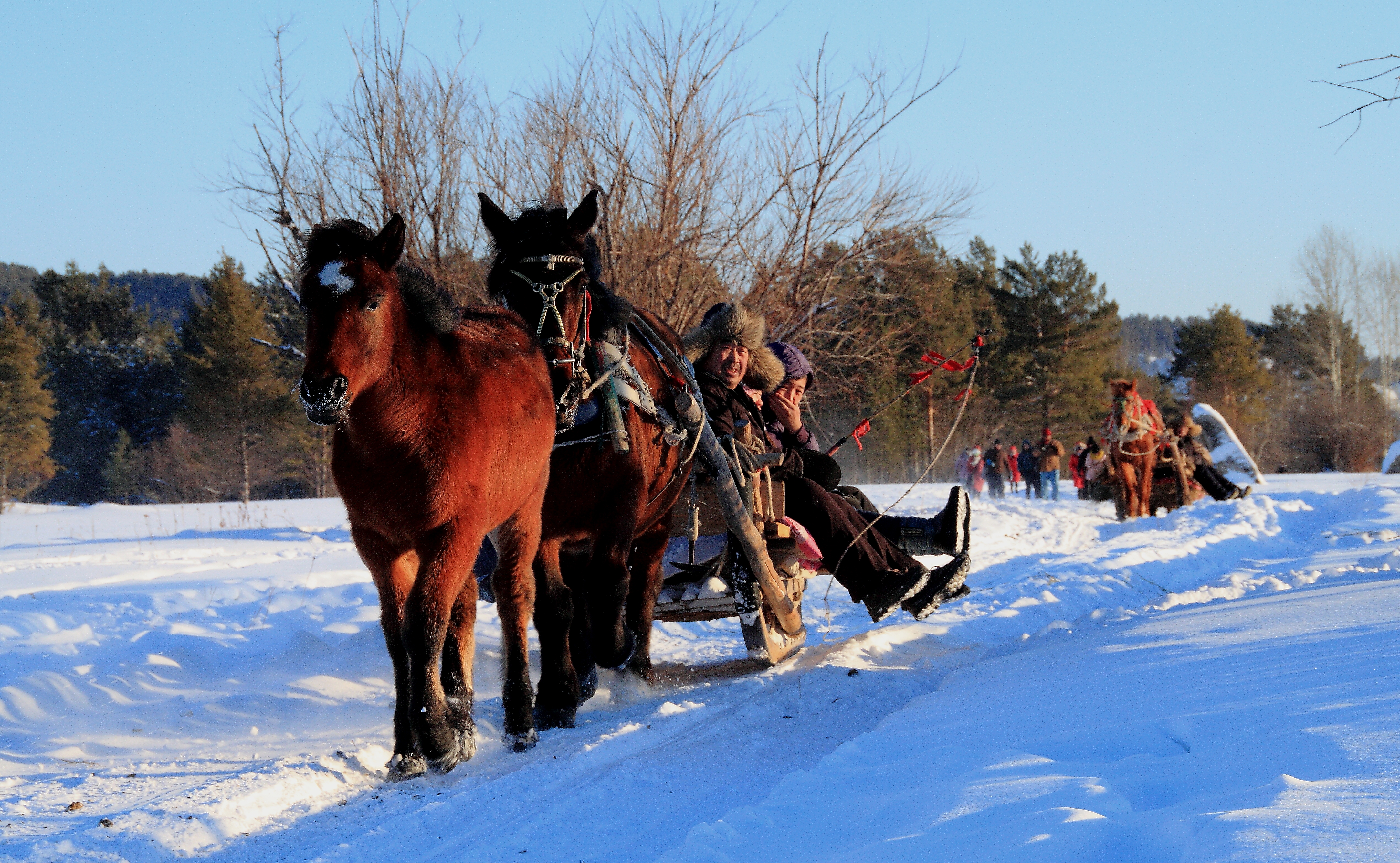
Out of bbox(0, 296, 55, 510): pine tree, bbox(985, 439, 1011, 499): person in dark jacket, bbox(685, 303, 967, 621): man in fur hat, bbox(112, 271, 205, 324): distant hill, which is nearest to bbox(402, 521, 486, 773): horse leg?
bbox(685, 303, 967, 621): man in fur hat

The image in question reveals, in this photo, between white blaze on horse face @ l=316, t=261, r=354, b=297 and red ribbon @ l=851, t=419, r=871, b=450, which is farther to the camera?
red ribbon @ l=851, t=419, r=871, b=450

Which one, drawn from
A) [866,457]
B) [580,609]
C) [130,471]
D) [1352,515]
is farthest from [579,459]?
[130,471]

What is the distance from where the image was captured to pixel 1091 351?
43.2 m

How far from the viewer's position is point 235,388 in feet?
121

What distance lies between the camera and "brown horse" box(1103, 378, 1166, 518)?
1537cm

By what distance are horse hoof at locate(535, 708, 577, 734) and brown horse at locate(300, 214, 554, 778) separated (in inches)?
14.2

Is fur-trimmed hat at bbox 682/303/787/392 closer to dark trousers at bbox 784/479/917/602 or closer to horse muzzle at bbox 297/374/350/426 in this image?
dark trousers at bbox 784/479/917/602

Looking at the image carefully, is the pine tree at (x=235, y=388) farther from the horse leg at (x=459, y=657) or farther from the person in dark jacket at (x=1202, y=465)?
the horse leg at (x=459, y=657)

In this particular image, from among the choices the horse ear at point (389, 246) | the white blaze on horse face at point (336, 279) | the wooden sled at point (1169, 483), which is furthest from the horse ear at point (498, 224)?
the wooden sled at point (1169, 483)

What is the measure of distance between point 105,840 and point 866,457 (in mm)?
37948

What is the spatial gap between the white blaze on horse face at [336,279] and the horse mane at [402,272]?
0.11 ft

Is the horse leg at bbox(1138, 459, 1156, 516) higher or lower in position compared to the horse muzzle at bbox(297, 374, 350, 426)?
lower

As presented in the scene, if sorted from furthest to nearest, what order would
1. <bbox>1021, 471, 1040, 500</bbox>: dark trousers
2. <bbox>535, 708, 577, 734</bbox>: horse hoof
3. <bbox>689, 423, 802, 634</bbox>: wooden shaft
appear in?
<bbox>1021, 471, 1040, 500</bbox>: dark trousers, <bbox>689, 423, 802, 634</bbox>: wooden shaft, <bbox>535, 708, 577, 734</bbox>: horse hoof

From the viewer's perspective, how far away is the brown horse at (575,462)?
454cm
